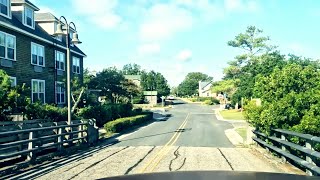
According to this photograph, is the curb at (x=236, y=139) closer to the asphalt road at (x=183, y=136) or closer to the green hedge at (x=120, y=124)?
the asphalt road at (x=183, y=136)

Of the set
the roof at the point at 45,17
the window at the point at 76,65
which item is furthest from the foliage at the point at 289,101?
the window at the point at 76,65

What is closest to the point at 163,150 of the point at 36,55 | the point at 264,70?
the point at 36,55

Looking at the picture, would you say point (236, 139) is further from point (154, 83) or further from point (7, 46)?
point (154, 83)

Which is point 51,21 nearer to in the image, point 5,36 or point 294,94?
point 5,36

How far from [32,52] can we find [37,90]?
10.6 ft

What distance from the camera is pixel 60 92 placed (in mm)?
37031

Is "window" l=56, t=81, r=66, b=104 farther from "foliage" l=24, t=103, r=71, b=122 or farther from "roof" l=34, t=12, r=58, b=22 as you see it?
"foliage" l=24, t=103, r=71, b=122

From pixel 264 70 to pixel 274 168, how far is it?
45.1 metres

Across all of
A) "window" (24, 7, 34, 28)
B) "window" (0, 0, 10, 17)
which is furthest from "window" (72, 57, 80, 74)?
"window" (0, 0, 10, 17)

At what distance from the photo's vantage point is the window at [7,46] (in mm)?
26114

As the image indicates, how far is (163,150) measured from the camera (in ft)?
53.7

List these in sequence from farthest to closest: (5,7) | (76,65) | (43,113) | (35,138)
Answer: (76,65) → (5,7) → (43,113) → (35,138)

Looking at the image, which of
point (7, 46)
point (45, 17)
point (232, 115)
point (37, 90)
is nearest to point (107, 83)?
point (45, 17)

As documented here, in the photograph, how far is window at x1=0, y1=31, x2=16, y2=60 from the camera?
85.7 ft
